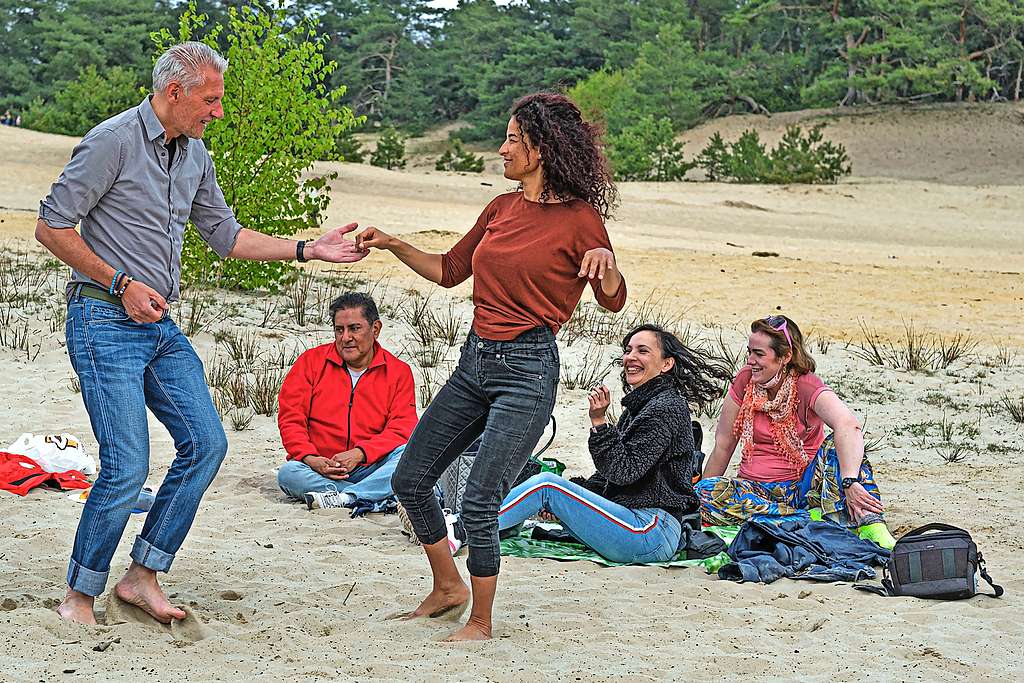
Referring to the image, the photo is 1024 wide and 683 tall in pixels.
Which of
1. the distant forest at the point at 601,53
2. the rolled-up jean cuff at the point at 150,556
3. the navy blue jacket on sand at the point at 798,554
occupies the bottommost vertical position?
the navy blue jacket on sand at the point at 798,554

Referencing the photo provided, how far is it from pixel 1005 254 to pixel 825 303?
7.89 m

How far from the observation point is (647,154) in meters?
34.5

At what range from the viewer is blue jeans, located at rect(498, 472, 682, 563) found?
542 centimetres

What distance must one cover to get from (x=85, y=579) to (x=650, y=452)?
242 cm

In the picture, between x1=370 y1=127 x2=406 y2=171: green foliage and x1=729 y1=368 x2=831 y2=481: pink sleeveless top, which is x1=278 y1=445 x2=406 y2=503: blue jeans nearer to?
x1=729 y1=368 x2=831 y2=481: pink sleeveless top

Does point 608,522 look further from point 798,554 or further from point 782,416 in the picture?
point 782,416

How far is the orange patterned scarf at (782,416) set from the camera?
20.6 ft

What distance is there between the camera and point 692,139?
43.7 m

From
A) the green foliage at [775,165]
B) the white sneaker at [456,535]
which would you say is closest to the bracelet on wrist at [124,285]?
the white sneaker at [456,535]

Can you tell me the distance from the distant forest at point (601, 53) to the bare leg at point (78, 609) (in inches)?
1477

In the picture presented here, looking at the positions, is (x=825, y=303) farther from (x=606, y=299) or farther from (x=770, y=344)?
(x=606, y=299)

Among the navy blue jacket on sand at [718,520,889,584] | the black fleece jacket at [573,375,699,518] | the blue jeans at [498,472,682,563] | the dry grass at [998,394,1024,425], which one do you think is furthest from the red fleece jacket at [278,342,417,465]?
the dry grass at [998,394,1024,425]

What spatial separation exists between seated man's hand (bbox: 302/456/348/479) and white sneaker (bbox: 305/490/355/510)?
10 cm

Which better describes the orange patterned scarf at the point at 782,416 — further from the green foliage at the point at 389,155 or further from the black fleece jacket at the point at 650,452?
the green foliage at the point at 389,155
